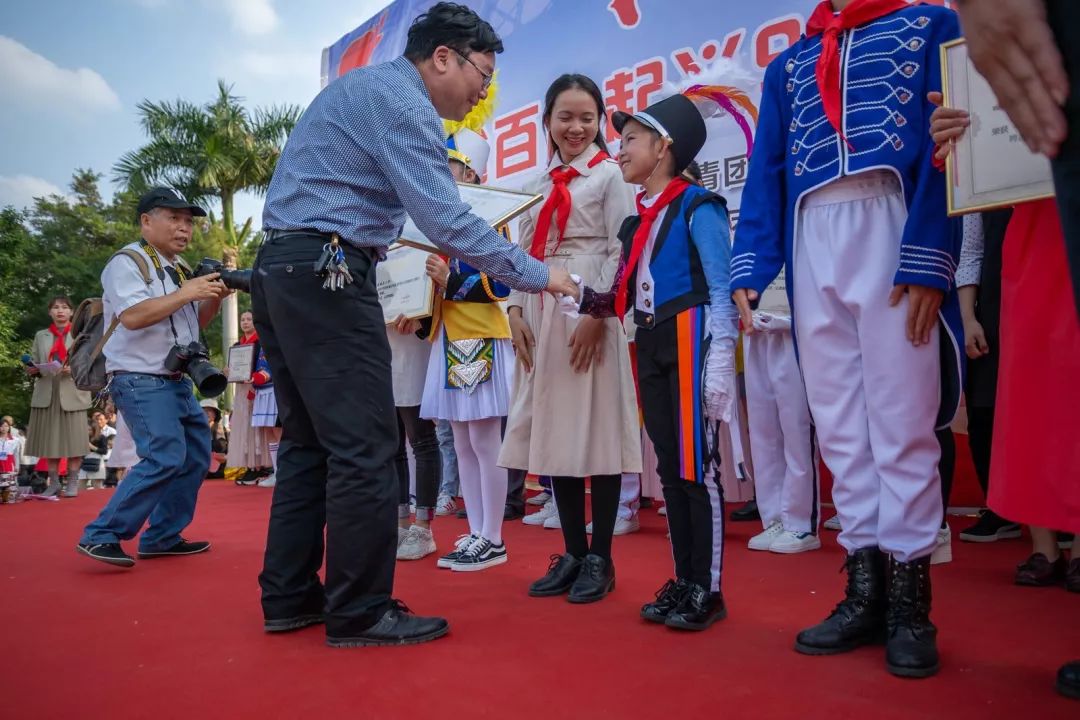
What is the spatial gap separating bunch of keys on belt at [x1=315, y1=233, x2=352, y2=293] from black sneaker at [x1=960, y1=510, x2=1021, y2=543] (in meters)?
2.83

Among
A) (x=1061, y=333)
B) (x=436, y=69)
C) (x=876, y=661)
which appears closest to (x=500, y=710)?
(x=876, y=661)

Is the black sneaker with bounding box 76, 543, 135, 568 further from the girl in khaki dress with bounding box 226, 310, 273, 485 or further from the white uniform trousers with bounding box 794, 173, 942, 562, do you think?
the girl in khaki dress with bounding box 226, 310, 273, 485

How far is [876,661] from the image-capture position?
1836 millimetres

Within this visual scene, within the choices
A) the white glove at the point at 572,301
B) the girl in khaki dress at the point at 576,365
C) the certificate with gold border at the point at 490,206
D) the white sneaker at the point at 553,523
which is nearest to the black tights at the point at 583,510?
the girl in khaki dress at the point at 576,365

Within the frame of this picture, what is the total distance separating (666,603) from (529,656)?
0.49 meters

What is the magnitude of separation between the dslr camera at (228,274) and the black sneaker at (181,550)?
4.27 ft

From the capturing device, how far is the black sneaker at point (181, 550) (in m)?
3.74

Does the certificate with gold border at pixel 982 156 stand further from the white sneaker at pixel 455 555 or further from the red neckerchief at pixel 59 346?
the red neckerchief at pixel 59 346

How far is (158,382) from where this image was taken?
145 inches

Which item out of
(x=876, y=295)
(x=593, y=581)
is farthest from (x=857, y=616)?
(x=593, y=581)

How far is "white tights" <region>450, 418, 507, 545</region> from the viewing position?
321 cm

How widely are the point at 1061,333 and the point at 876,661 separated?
847 millimetres

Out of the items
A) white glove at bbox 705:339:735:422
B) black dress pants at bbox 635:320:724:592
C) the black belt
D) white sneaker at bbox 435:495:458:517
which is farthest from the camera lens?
white glove at bbox 705:339:735:422

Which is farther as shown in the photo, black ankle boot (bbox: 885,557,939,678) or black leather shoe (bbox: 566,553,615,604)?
black leather shoe (bbox: 566,553,615,604)
